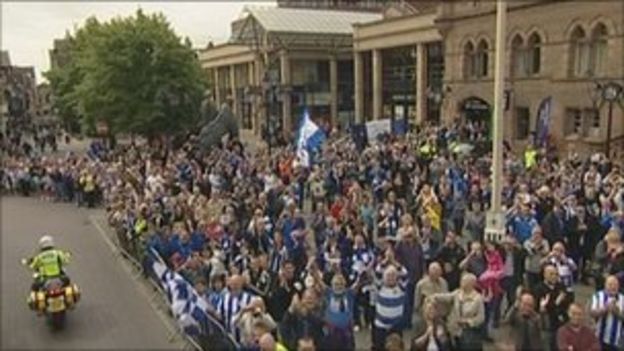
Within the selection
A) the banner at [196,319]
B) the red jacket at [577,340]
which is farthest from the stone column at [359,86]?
the red jacket at [577,340]

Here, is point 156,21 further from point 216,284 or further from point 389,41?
point 216,284

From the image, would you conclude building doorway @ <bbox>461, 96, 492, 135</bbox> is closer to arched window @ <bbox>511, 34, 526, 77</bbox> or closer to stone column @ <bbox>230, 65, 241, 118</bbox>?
arched window @ <bbox>511, 34, 526, 77</bbox>

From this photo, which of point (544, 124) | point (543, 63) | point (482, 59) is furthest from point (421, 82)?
point (544, 124)

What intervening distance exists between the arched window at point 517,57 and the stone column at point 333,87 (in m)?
26.5

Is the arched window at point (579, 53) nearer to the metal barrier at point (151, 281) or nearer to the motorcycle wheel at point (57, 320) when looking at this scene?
the metal barrier at point (151, 281)

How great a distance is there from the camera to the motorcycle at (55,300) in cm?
1183

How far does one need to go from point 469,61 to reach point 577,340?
100 feet

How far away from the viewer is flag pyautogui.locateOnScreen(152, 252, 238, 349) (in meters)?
9.80

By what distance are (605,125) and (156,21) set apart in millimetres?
24509

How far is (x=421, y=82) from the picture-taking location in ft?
146

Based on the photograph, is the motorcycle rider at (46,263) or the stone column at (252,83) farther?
the stone column at (252,83)

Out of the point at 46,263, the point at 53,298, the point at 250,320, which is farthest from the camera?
the point at 46,263

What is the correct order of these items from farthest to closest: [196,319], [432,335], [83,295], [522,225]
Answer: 1. [83,295]
2. [522,225]
3. [196,319]
4. [432,335]

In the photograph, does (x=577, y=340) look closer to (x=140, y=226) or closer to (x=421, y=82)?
(x=140, y=226)
